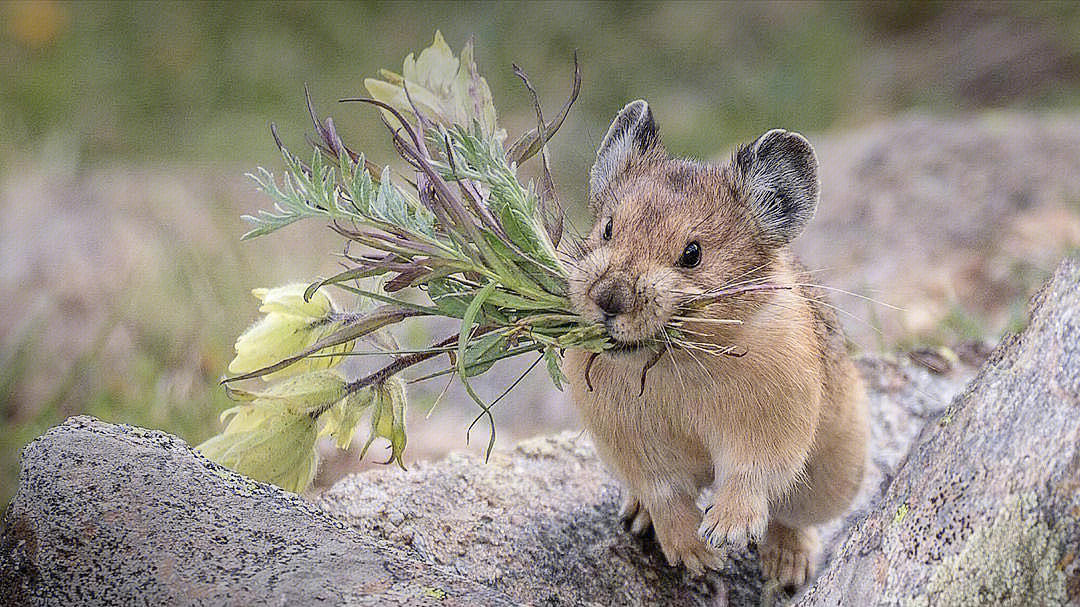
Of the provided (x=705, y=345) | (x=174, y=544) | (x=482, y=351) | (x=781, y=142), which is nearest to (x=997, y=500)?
(x=705, y=345)

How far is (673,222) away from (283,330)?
3.84ft

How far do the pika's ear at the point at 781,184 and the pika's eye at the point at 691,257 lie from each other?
326 millimetres

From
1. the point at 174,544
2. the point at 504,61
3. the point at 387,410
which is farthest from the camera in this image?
the point at 504,61

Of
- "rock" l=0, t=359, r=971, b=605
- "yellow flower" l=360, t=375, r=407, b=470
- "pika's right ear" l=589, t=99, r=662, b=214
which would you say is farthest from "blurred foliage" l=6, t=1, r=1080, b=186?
"yellow flower" l=360, t=375, r=407, b=470

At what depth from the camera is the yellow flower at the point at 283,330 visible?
330 centimetres

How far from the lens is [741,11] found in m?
13.0

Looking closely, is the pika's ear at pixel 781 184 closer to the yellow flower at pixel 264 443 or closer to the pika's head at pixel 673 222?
the pika's head at pixel 673 222

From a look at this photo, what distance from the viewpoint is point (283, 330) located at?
3.31 metres

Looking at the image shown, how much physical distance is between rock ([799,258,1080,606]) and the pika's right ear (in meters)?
1.33

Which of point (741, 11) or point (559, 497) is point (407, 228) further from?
point (741, 11)

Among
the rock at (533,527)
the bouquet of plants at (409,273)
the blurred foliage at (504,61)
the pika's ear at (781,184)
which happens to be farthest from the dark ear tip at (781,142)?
the blurred foliage at (504,61)

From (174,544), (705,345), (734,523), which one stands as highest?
(174,544)

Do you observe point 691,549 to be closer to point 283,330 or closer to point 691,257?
point 691,257

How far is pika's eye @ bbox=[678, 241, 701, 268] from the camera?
3.28 metres
